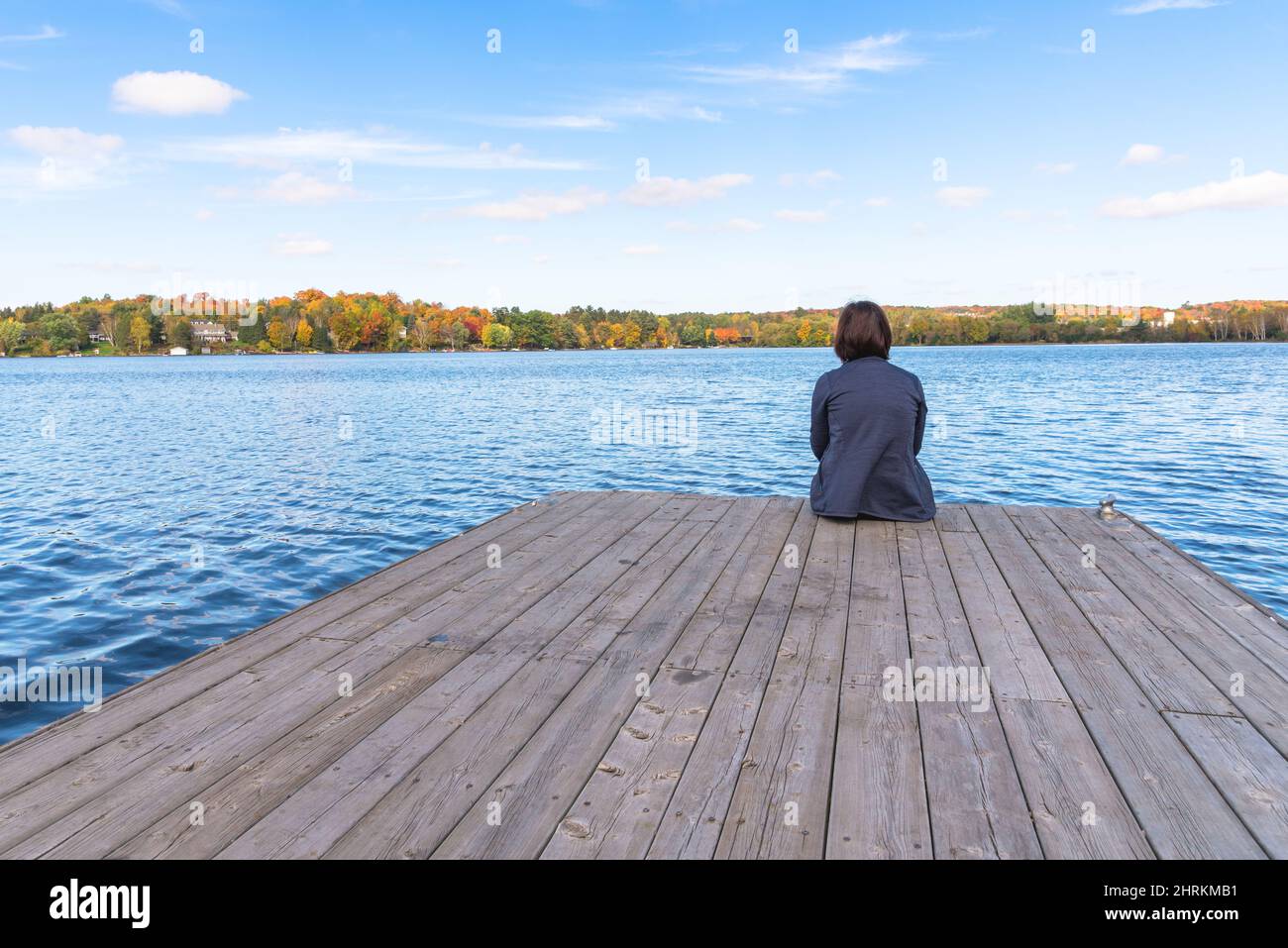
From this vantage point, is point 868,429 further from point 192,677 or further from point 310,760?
point 192,677

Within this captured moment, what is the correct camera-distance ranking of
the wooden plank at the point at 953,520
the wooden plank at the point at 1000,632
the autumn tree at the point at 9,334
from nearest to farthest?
1. the wooden plank at the point at 1000,632
2. the wooden plank at the point at 953,520
3. the autumn tree at the point at 9,334

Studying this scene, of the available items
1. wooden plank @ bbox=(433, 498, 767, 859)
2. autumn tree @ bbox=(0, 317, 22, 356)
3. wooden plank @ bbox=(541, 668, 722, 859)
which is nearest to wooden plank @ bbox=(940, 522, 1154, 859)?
wooden plank @ bbox=(541, 668, 722, 859)

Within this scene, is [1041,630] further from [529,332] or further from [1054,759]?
[529,332]

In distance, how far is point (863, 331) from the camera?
208 inches

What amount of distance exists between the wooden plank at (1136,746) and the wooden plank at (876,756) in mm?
584

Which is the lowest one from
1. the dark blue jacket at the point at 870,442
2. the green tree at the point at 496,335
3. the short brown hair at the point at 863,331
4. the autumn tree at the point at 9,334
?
the dark blue jacket at the point at 870,442

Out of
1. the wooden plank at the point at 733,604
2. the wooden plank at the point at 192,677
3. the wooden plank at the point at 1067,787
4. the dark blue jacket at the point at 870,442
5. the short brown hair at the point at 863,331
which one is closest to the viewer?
the wooden plank at the point at 1067,787

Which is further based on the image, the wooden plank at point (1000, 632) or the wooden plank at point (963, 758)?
the wooden plank at point (1000, 632)

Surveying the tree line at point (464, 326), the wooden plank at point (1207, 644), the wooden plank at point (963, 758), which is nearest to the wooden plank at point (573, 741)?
the wooden plank at point (963, 758)

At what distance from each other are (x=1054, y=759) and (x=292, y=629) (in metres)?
3.19

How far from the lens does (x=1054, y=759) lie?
2361 mm

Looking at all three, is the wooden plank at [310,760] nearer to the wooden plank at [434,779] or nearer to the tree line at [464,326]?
the wooden plank at [434,779]

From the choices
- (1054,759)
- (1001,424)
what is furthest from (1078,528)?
(1001,424)

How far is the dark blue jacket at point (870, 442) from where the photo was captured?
5.02 meters
